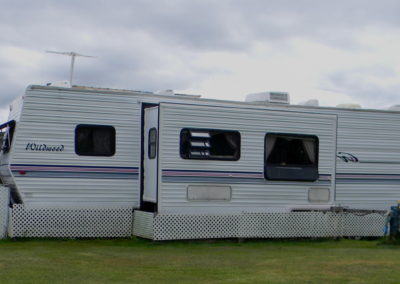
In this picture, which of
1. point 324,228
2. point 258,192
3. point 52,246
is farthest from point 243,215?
point 52,246

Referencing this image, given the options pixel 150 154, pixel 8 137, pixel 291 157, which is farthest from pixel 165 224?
pixel 8 137

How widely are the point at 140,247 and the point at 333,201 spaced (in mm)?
4530

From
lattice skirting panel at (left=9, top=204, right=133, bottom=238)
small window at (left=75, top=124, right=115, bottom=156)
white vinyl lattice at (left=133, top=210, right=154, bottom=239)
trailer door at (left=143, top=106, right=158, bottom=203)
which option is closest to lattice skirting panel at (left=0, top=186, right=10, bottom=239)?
lattice skirting panel at (left=9, top=204, right=133, bottom=238)

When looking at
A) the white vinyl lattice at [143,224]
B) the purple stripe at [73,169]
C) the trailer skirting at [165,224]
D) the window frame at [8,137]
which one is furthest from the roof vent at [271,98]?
the window frame at [8,137]

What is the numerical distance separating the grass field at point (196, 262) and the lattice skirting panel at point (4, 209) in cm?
22

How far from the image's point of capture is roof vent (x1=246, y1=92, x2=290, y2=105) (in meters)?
14.7

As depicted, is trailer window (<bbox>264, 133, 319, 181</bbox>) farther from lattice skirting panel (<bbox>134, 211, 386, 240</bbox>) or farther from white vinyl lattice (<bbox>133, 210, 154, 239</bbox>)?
white vinyl lattice (<bbox>133, 210, 154, 239</bbox>)

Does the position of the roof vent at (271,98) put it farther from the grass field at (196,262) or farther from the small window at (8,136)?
the small window at (8,136)

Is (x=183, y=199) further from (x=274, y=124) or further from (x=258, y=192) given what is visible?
(x=274, y=124)

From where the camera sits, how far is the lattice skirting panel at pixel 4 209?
12.6m

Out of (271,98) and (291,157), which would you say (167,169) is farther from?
(271,98)

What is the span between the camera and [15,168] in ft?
40.9

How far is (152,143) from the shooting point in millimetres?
13312

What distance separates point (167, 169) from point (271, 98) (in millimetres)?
3128
